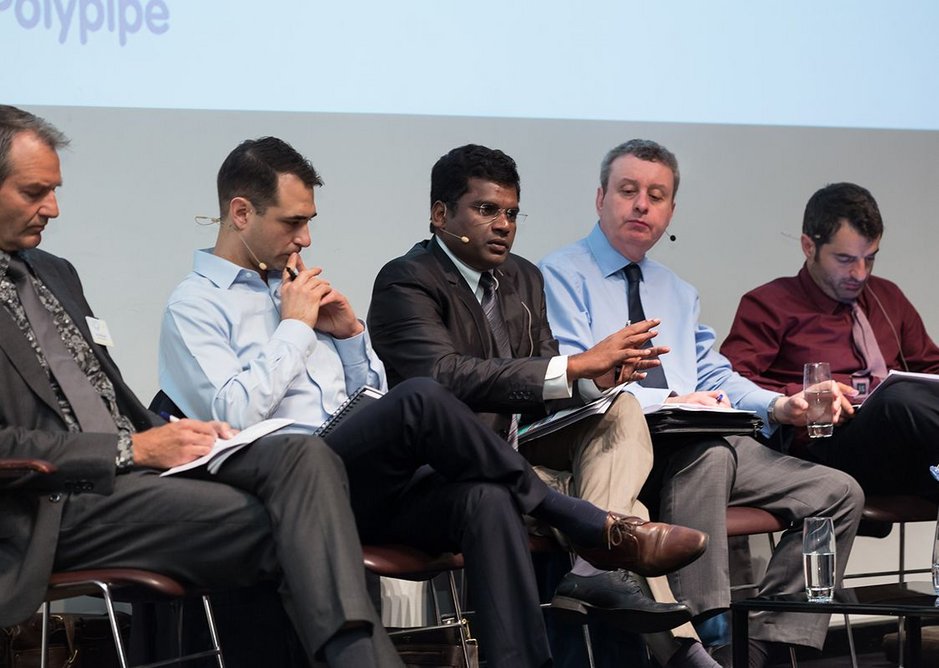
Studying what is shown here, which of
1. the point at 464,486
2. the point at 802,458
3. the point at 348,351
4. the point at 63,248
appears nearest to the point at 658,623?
the point at 464,486

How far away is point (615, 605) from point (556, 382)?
1.90 ft

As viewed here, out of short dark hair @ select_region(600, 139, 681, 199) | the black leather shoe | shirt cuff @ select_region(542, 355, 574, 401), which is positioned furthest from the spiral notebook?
short dark hair @ select_region(600, 139, 681, 199)

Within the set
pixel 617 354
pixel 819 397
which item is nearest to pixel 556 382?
pixel 617 354

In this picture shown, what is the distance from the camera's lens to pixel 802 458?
4062 mm

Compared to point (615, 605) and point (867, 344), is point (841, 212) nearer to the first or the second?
point (867, 344)

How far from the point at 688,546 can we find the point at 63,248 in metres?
1.90

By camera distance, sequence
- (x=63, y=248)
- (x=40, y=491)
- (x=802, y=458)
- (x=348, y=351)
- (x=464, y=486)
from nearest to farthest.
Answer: (x=40, y=491), (x=464, y=486), (x=348, y=351), (x=63, y=248), (x=802, y=458)

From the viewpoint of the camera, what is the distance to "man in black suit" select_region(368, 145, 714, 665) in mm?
3119

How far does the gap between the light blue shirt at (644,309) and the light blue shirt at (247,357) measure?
0.78 metres

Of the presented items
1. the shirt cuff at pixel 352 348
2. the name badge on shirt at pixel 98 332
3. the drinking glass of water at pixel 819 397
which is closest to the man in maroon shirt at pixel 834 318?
the drinking glass of water at pixel 819 397

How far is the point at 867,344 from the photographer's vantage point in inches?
173

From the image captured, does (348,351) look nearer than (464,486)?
No

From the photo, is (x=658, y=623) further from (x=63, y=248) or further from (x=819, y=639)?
(x=63, y=248)

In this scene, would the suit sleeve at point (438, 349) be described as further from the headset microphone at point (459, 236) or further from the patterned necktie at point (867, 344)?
the patterned necktie at point (867, 344)
